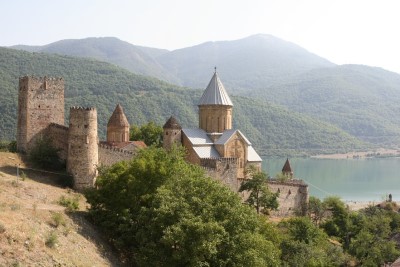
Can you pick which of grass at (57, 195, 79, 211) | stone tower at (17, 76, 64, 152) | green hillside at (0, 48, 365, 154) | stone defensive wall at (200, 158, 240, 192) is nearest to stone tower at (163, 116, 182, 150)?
stone defensive wall at (200, 158, 240, 192)

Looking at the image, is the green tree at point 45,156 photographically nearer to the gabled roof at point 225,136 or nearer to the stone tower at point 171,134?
the stone tower at point 171,134

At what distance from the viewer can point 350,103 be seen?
162 metres

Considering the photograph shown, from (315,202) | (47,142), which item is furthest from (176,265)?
(315,202)

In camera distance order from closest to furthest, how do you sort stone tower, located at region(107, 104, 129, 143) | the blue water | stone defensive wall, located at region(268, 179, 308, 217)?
stone tower, located at region(107, 104, 129, 143)
stone defensive wall, located at region(268, 179, 308, 217)
the blue water

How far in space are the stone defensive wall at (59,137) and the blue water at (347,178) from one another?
3249cm

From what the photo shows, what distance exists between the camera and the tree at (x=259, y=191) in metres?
22.8

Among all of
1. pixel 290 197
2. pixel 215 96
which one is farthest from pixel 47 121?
pixel 290 197

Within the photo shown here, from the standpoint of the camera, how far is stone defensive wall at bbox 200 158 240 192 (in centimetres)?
2233

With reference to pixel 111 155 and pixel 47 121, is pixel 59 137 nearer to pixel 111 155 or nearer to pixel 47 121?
pixel 47 121

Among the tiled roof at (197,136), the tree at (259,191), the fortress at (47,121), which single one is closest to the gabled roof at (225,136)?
the tiled roof at (197,136)

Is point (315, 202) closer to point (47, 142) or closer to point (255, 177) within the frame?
point (255, 177)

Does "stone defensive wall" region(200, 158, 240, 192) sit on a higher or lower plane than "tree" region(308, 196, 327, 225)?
higher

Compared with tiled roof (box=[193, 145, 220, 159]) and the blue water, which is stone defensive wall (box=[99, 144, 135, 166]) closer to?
tiled roof (box=[193, 145, 220, 159])

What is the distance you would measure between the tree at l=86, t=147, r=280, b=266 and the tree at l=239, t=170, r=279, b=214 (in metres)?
7.26
